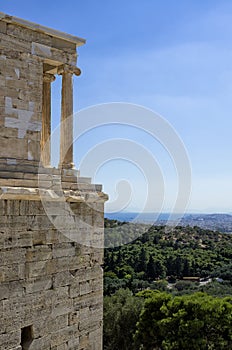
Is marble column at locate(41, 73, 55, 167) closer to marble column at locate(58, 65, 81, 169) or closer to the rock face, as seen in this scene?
the rock face

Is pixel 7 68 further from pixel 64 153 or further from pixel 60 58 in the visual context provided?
pixel 64 153

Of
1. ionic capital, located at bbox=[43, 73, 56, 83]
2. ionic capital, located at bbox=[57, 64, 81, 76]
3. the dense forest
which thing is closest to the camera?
A: ionic capital, located at bbox=[57, 64, 81, 76]

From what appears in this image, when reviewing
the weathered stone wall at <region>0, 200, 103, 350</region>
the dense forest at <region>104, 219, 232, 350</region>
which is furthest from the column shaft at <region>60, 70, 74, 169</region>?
the dense forest at <region>104, 219, 232, 350</region>

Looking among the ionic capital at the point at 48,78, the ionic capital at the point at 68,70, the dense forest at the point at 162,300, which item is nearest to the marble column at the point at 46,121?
the ionic capital at the point at 48,78

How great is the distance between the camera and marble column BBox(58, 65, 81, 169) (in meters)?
8.62

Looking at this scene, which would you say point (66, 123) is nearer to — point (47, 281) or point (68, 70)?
point (68, 70)

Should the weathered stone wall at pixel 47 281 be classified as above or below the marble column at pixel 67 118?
below

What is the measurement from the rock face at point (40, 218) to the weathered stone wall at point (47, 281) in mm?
16

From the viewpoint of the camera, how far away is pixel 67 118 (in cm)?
875

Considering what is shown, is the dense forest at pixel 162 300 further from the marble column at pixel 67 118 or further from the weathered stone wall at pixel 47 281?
the marble column at pixel 67 118

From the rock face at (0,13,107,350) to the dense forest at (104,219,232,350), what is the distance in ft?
9.56

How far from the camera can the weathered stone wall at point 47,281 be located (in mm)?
6824

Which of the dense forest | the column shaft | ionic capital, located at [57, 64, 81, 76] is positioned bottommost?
the dense forest

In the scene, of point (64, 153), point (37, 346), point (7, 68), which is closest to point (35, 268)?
point (37, 346)
